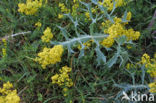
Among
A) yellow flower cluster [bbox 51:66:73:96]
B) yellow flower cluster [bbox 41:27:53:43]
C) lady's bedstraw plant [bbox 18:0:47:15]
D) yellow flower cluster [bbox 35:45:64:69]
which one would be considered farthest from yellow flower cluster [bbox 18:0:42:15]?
yellow flower cluster [bbox 51:66:73:96]

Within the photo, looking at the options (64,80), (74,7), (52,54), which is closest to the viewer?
(52,54)

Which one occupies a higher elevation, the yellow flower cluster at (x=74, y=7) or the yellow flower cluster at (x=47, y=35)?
the yellow flower cluster at (x=74, y=7)

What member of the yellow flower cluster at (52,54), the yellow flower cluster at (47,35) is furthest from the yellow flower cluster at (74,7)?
the yellow flower cluster at (52,54)

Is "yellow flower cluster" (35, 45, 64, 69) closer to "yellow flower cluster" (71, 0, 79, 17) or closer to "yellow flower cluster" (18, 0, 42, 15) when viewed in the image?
"yellow flower cluster" (71, 0, 79, 17)

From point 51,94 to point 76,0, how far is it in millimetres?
Result: 1410

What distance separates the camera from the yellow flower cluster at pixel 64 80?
92.0 inches

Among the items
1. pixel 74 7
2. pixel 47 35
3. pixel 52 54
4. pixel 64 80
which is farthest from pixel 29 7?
pixel 64 80

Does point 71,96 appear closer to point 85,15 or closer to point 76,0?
point 85,15

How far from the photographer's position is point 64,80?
94.4 inches

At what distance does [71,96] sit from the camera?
7.96ft

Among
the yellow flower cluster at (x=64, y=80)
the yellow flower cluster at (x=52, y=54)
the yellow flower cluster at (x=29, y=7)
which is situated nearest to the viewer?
the yellow flower cluster at (x=52, y=54)

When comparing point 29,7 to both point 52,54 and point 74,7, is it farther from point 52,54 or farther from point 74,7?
point 52,54

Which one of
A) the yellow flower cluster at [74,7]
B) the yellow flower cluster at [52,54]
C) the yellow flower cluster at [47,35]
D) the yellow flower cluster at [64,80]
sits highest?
the yellow flower cluster at [74,7]

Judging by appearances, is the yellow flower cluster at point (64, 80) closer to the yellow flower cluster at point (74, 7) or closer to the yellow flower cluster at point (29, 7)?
the yellow flower cluster at point (74, 7)
